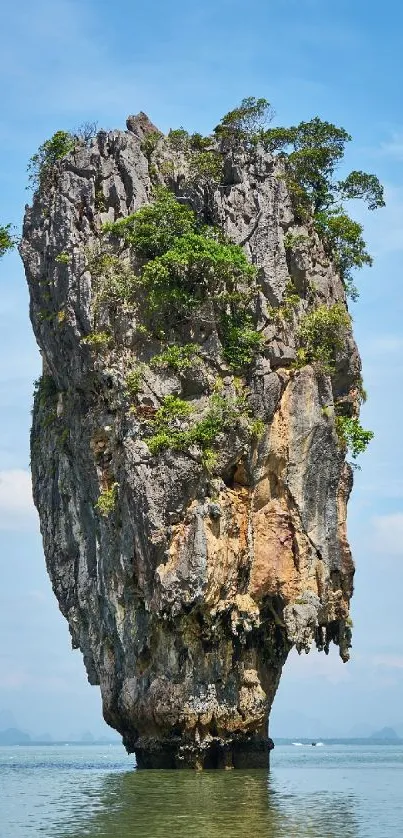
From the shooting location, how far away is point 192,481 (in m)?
24.0

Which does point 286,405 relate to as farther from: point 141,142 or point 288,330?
point 141,142

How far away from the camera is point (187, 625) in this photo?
23.6 metres

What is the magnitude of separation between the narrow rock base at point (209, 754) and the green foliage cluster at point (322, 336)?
364 inches

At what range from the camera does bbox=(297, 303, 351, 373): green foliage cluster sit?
26.2m

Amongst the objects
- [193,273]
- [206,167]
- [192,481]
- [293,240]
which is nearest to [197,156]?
[206,167]

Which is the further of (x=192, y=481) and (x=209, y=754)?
(x=209, y=754)

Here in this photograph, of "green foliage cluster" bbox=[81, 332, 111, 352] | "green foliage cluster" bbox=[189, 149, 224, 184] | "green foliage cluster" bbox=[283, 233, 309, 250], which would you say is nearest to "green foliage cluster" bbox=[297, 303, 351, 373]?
"green foliage cluster" bbox=[283, 233, 309, 250]

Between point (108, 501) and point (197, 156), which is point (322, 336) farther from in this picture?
point (108, 501)

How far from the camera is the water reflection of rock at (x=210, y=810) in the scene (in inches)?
606

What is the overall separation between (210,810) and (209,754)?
23.7 ft

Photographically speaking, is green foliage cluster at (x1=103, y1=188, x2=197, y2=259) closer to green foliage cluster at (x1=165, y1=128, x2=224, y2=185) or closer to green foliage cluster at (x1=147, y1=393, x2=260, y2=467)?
green foliage cluster at (x1=165, y1=128, x2=224, y2=185)

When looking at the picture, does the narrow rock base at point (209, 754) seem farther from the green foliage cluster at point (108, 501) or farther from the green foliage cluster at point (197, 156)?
the green foliage cluster at point (197, 156)

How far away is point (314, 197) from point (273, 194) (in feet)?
8.42

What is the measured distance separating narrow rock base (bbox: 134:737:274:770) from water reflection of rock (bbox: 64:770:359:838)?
0.76 metres
